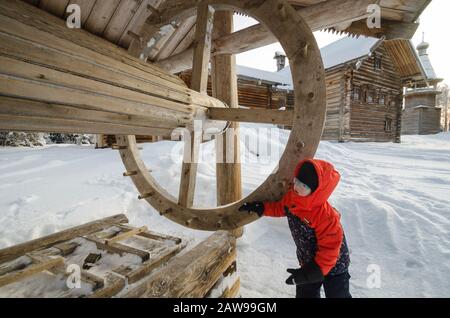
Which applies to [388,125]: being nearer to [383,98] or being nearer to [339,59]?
[383,98]

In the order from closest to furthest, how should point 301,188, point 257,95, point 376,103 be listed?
point 301,188, point 257,95, point 376,103

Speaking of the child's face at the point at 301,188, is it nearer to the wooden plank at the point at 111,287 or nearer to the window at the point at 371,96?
the wooden plank at the point at 111,287

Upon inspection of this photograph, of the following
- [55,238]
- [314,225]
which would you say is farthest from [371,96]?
[55,238]

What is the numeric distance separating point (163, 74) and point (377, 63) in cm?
1658

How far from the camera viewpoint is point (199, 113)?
1.73m

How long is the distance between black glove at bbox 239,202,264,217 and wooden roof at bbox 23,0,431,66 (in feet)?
5.13

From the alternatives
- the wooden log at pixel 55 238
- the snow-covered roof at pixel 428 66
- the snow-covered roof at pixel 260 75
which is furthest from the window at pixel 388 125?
the wooden log at pixel 55 238

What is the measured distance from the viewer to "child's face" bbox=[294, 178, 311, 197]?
1.48 meters

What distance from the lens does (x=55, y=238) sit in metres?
2.29

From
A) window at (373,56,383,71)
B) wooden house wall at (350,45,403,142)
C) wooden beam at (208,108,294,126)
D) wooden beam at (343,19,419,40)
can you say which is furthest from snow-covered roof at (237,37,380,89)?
wooden beam at (208,108,294,126)

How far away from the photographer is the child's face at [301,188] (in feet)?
4.85

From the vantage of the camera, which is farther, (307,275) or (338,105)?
(338,105)

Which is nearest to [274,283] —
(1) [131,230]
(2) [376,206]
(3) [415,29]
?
(1) [131,230]

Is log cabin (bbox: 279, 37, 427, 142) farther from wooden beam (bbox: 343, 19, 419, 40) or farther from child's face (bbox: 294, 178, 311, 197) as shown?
child's face (bbox: 294, 178, 311, 197)
